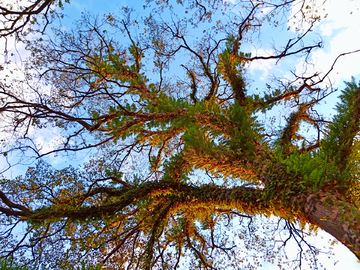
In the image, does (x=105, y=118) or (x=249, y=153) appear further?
(x=105, y=118)

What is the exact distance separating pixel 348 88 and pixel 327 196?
71.4 inches

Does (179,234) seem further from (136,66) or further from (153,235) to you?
(136,66)

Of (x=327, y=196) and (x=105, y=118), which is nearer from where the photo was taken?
(x=327, y=196)

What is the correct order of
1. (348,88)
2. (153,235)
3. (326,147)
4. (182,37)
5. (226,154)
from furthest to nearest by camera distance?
1. (182,37)
2. (153,235)
3. (226,154)
4. (348,88)
5. (326,147)

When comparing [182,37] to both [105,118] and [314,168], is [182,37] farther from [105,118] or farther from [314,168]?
[314,168]

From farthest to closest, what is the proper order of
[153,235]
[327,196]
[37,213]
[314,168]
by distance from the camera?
1. [153,235]
2. [37,213]
3. [314,168]
4. [327,196]

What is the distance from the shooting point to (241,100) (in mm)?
4711

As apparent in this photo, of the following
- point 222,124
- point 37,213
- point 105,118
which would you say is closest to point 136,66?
point 105,118

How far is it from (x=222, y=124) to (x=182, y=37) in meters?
4.06

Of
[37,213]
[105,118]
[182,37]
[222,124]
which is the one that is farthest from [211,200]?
[182,37]

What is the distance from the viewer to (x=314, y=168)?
2299 mm

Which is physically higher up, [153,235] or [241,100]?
[241,100]

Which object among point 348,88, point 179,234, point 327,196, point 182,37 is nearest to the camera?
point 327,196

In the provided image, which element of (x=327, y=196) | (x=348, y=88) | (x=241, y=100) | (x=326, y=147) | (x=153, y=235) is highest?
(x=241, y=100)
